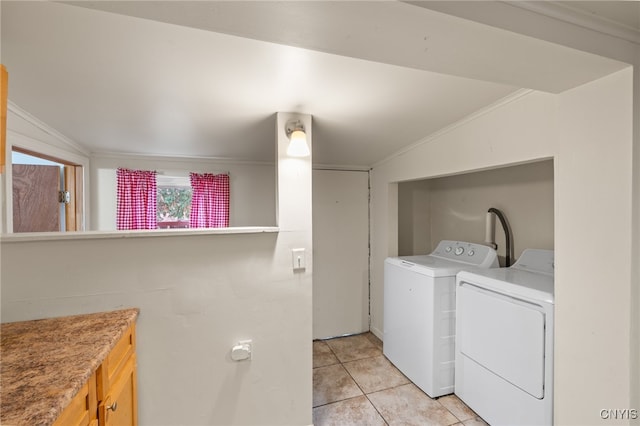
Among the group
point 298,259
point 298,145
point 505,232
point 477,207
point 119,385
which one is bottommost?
point 119,385

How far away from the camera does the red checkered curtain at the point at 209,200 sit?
2889mm

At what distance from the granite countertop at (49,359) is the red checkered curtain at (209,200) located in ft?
5.39

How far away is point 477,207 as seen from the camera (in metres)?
2.78

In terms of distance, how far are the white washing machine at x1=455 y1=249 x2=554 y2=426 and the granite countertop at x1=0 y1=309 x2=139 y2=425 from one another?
79.4 inches

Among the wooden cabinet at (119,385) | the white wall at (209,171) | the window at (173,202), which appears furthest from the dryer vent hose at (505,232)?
the window at (173,202)

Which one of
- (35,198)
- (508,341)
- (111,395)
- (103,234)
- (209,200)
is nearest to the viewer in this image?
(111,395)

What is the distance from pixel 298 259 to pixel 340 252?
5.21 feet

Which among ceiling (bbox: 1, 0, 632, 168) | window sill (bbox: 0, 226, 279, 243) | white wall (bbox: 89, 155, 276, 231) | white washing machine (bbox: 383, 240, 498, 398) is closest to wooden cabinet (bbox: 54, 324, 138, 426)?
window sill (bbox: 0, 226, 279, 243)

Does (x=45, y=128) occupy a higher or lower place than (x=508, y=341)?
higher

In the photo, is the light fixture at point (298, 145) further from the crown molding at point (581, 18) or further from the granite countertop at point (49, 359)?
the granite countertop at point (49, 359)

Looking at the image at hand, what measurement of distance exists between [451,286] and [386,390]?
1.02 metres

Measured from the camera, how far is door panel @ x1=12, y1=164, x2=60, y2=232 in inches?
72.6

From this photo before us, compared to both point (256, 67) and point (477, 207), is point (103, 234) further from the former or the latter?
point (477, 207)

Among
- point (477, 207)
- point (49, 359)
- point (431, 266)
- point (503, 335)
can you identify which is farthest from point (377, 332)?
Result: point (49, 359)
